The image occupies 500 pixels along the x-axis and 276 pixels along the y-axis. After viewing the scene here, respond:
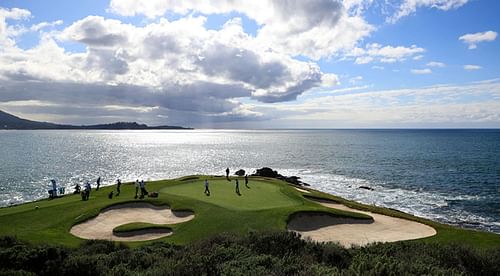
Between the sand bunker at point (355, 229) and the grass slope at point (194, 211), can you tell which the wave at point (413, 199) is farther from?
the grass slope at point (194, 211)

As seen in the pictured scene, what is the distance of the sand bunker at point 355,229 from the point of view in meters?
23.5

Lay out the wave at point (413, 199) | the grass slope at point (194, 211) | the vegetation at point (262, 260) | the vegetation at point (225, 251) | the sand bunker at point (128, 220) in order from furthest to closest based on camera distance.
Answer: the wave at point (413, 199) → the sand bunker at point (128, 220) → the grass slope at point (194, 211) → the vegetation at point (225, 251) → the vegetation at point (262, 260)

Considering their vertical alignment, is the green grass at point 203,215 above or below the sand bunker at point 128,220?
above

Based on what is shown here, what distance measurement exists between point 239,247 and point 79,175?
7234cm

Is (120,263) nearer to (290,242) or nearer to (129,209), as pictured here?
(290,242)

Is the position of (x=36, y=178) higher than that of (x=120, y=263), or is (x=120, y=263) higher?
(x=120, y=263)

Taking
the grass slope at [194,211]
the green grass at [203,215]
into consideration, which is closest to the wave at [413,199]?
the green grass at [203,215]

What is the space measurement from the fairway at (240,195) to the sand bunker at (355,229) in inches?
105

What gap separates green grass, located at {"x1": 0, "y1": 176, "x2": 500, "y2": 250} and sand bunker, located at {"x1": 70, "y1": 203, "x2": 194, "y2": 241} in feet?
1.62

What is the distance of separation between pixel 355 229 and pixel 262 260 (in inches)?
661

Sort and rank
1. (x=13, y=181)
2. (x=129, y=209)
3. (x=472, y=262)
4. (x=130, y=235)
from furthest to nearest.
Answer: (x=13, y=181), (x=129, y=209), (x=130, y=235), (x=472, y=262)

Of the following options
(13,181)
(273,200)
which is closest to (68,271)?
(273,200)

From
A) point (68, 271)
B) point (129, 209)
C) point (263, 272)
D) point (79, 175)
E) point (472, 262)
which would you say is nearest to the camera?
point (263, 272)

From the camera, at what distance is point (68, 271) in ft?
35.9
